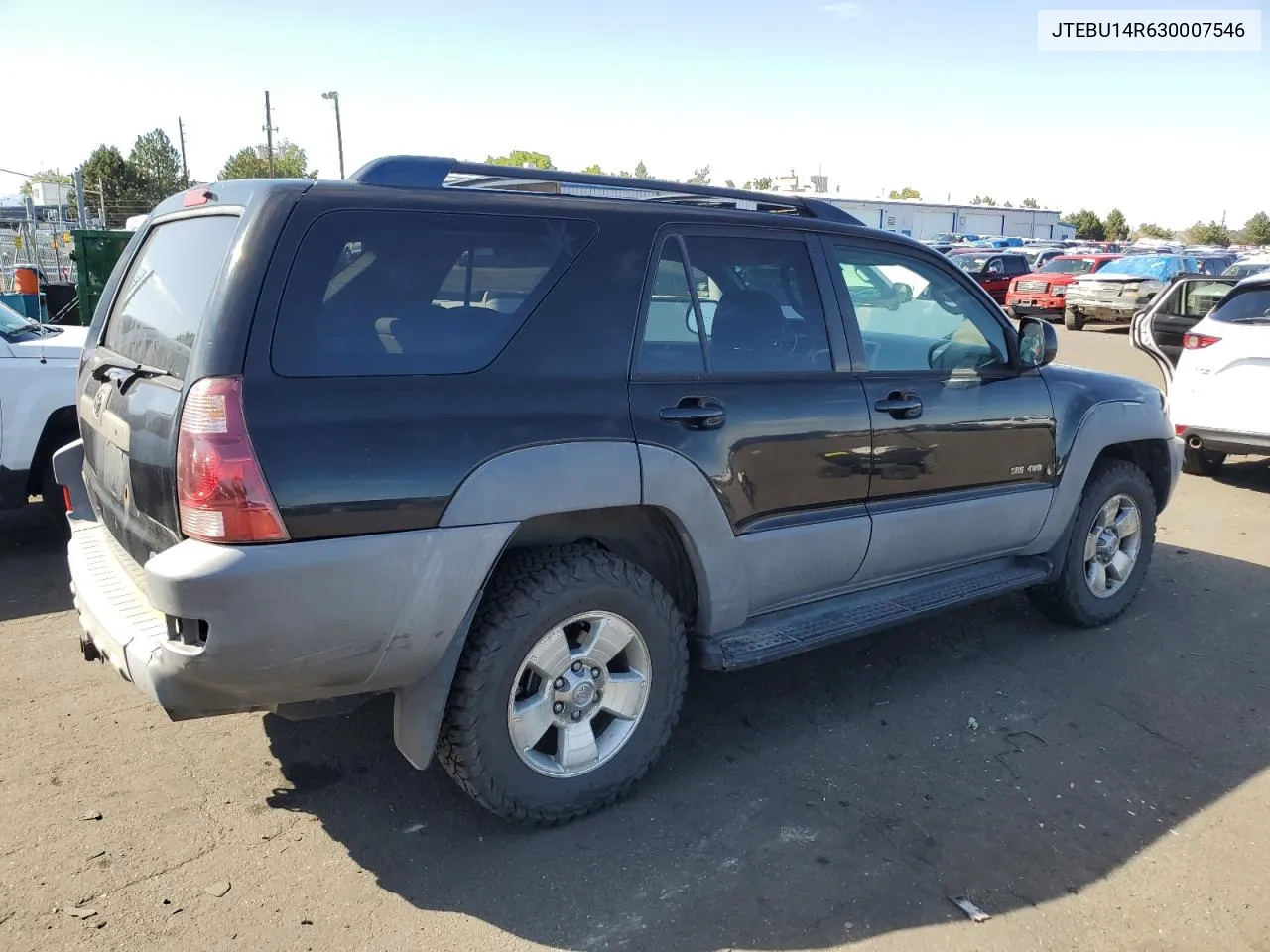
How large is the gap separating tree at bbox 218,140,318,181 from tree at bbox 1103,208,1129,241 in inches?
2747

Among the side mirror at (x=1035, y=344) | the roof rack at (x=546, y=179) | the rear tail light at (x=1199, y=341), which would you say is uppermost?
the roof rack at (x=546, y=179)

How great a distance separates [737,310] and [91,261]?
10.0 meters

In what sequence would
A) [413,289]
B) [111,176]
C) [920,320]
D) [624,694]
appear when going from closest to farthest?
1. [413,289]
2. [624,694]
3. [920,320]
4. [111,176]

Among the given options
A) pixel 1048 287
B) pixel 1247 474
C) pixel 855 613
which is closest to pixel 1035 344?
pixel 855 613

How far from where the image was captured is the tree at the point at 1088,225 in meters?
88.9

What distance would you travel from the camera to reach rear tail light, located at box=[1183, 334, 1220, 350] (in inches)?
304

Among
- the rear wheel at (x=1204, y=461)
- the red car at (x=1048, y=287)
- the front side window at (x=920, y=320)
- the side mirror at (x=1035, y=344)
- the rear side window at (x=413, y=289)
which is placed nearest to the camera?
the rear side window at (x=413, y=289)

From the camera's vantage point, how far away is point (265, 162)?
5969 centimetres

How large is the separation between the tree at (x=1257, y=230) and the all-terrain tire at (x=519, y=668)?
92.0 meters

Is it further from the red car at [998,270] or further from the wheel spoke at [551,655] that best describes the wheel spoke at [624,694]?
the red car at [998,270]

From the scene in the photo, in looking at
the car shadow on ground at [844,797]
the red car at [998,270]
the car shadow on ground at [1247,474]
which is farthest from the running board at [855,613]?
the red car at [998,270]

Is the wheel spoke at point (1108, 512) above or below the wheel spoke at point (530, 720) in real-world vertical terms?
above

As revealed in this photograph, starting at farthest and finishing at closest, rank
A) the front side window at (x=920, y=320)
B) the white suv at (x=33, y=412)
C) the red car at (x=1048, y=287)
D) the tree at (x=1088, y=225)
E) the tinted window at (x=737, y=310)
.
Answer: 1. the tree at (x=1088, y=225)
2. the red car at (x=1048, y=287)
3. the white suv at (x=33, y=412)
4. the front side window at (x=920, y=320)
5. the tinted window at (x=737, y=310)

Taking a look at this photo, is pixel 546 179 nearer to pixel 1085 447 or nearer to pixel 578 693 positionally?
pixel 578 693
